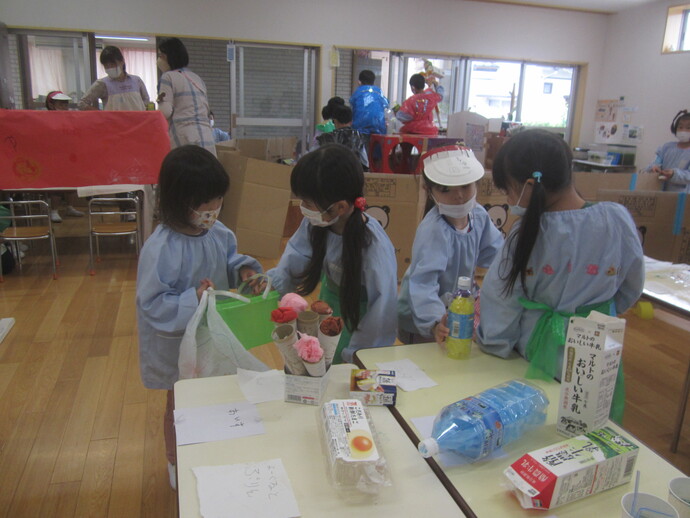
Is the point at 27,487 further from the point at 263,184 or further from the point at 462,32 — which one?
the point at 462,32

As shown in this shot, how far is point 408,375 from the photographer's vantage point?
1313 millimetres

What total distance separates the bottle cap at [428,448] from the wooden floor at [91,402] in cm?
120

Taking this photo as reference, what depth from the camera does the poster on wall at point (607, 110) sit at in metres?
7.84

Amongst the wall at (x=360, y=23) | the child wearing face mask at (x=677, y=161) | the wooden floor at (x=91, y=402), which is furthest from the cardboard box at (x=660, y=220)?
the wall at (x=360, y=23)

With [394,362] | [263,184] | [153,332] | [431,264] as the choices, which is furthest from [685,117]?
[153,332]

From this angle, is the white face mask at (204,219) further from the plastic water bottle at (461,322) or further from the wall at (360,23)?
the wall at (360,23)

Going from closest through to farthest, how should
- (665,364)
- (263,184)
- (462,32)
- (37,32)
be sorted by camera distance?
1. (665,364)
2. (263,184)
3. (37,32)
4. (462,32)

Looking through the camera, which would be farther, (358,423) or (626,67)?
(626,67)

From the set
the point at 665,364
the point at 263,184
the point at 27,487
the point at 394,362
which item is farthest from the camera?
the point at 263,184

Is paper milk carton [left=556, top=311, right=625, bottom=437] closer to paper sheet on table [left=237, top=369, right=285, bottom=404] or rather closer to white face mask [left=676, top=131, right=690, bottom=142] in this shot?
paper sheet on table [left=237, top=369, right=285, bottom=404]

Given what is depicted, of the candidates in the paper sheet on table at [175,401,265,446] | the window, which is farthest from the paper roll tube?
the window

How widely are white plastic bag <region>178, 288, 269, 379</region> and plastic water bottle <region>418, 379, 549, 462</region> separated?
567mm

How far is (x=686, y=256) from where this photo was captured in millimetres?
2822

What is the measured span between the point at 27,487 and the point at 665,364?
3.26m
